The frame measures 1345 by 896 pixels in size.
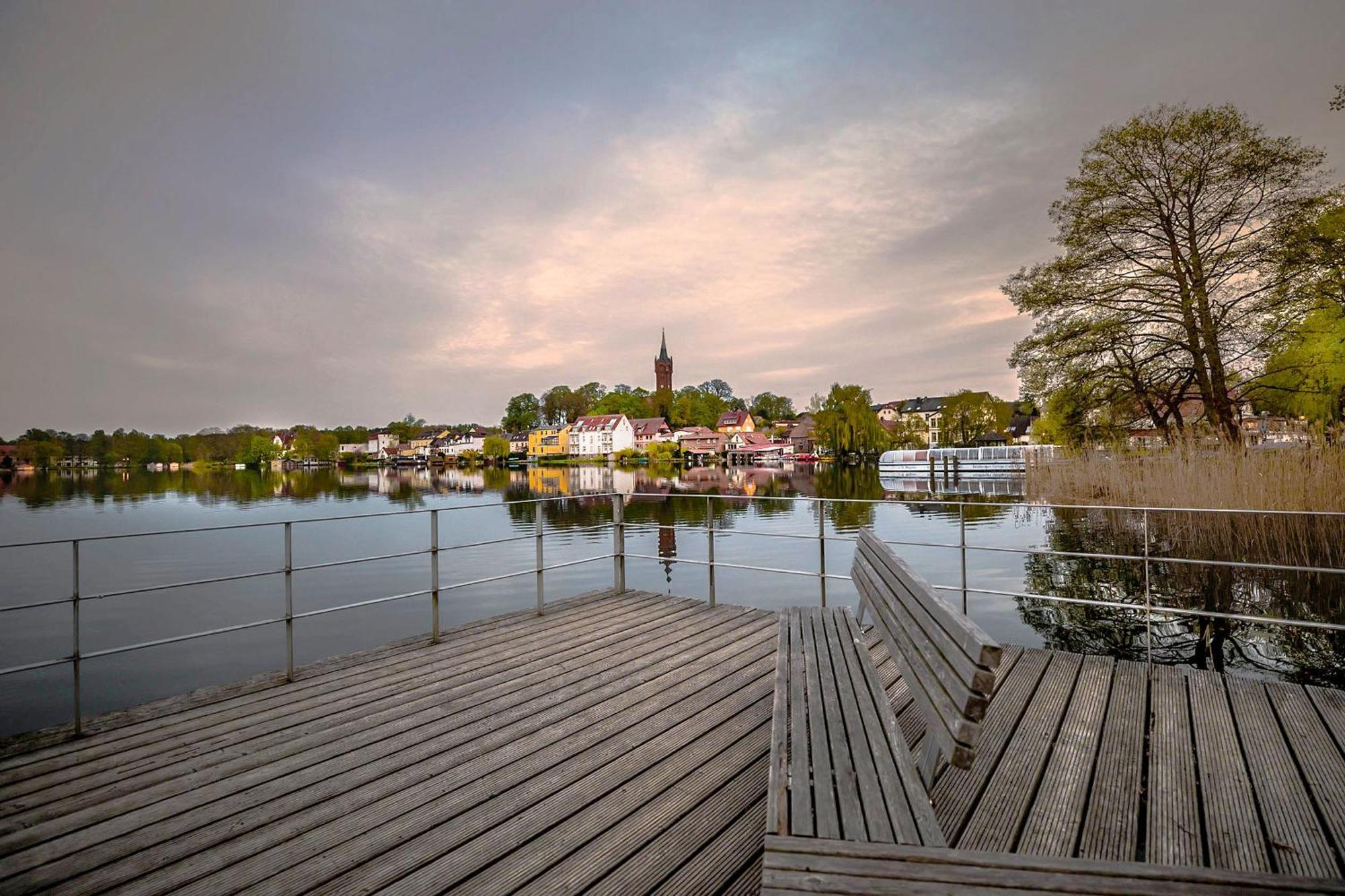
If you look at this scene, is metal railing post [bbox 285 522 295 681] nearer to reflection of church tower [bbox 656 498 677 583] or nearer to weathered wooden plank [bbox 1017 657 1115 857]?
reflection of church tower [bbox 656 498 677 583]

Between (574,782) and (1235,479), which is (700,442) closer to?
(1235,479)

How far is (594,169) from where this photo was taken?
22.1 m

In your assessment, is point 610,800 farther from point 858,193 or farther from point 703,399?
point 703,399

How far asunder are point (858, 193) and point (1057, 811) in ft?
67.5

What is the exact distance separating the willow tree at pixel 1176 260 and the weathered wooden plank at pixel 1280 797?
46.2 ft

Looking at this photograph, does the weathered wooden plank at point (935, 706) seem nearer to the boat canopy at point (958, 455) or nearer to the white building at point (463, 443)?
the boat canopy at point (958, 455)

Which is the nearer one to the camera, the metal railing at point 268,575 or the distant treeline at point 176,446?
the metal railing at point 268,575

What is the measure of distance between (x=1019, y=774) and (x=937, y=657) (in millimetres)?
1088

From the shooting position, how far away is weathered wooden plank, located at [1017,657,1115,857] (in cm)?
211

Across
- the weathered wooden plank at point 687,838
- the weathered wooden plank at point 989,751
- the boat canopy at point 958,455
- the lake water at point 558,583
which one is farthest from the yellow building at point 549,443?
the weathered wooden plank at point 687,838

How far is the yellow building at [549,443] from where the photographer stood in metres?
127

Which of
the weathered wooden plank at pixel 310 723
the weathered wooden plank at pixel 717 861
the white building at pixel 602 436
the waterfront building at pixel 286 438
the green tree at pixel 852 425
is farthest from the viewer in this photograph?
the waterfront building at pixel 286 438

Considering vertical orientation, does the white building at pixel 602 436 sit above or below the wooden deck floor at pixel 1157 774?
above

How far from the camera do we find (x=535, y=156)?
23.4 metres
